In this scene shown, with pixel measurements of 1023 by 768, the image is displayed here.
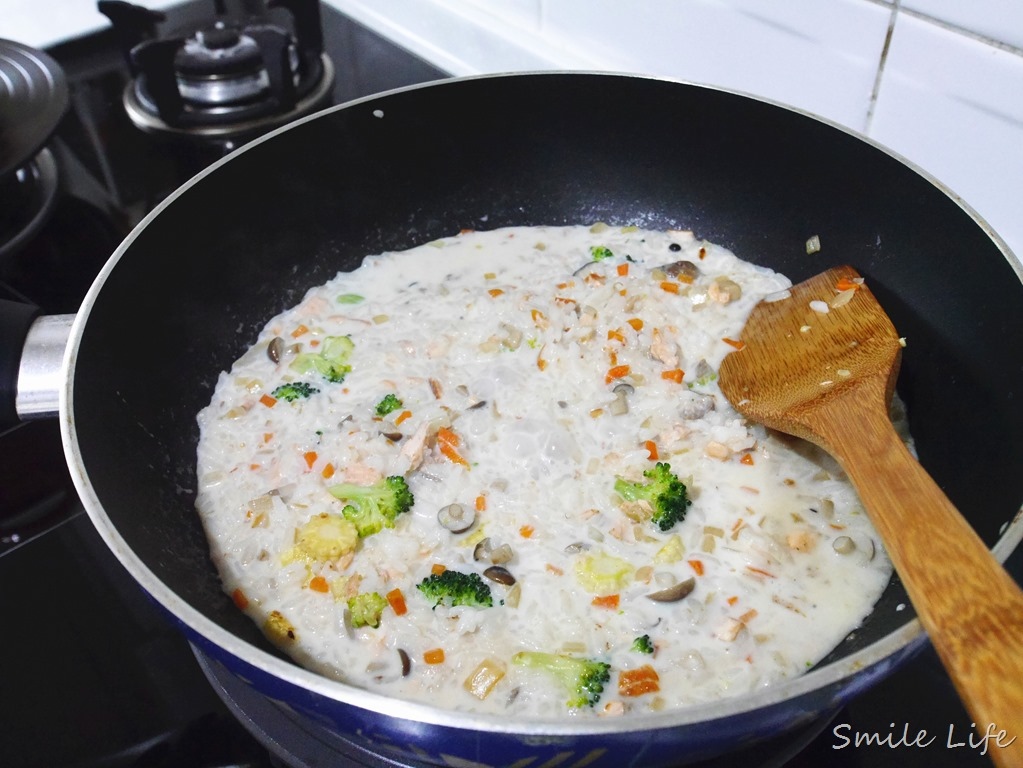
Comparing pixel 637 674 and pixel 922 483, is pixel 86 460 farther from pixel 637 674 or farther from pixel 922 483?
pixel 922 483

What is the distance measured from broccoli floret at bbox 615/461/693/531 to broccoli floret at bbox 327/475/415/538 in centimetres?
46

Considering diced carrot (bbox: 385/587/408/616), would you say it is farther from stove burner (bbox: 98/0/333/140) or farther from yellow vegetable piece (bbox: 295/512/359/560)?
stove burner (bbox: 98/0/333/140)

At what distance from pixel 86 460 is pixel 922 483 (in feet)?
4.71

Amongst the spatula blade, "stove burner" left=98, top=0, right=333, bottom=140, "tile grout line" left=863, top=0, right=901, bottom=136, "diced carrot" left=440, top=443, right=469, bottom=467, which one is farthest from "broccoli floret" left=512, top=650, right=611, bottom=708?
"stove burner" left=98, top=0, right=333, bottom=140

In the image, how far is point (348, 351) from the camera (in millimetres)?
2113

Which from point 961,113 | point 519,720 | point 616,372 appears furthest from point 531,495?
point 961,113

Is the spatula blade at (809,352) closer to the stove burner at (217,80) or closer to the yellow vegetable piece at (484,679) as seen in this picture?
the yellow vegetable piece at (484,679)

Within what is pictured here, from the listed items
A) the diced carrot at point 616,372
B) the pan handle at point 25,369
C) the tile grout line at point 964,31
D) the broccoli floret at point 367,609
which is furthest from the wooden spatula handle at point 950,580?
the pan handle at point 25,369

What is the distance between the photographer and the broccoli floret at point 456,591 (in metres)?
1.61

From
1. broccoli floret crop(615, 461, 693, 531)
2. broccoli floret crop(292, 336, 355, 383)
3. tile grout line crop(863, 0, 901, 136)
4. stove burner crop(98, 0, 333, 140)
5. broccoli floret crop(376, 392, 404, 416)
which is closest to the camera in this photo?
broccoli floret crop(615, 461, 693, 531)

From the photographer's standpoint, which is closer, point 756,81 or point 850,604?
point 850,604

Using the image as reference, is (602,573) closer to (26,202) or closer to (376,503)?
(376,503)

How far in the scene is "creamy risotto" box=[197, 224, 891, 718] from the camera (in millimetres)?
1555

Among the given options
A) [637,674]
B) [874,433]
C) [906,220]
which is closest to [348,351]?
[637,674]
